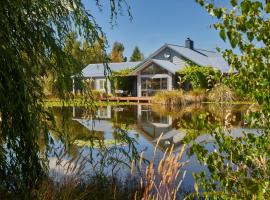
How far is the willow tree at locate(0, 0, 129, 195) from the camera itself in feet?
12.3

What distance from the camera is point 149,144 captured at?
11.4 m

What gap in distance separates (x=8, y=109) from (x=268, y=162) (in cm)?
227

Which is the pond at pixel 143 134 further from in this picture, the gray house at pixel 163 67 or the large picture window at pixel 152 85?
the large picture window at pixel 152 85

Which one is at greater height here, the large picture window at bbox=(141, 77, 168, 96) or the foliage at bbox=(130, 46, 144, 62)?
the foliage at bbox=(130, 46, 144, 62)

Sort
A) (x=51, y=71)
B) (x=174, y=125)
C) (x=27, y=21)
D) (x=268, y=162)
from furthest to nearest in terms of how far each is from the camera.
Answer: (x=174, y=125) → (x=51, y=71) → (x=27, y=21) → (x=268, y=162)

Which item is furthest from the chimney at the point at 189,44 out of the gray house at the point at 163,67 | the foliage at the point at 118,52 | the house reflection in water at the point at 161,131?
the foliage at the point at 118,52

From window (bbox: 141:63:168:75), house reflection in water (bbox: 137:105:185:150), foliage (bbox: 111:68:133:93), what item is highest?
window (bbox: 141:63:168:75)

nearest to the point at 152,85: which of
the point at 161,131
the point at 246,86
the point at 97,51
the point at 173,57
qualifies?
the point at 173,57

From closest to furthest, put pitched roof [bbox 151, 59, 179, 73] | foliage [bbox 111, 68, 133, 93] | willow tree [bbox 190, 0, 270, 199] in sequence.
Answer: willow tree [bbox 190, 0, 270, 199]
pitched roof [bbox 151, 59, 179, 73]
foliage [bbox 111, 68, 133, 93]

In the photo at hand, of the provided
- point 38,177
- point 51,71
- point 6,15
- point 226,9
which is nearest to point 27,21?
point 6,15

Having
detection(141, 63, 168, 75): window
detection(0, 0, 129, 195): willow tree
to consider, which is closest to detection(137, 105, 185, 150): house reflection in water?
detection(0, 0, 129, 195): willow tree

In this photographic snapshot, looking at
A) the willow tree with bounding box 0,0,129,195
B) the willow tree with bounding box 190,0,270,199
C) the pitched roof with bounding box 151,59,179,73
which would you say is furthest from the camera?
the pitched roof with bounding box 151,59,179,73

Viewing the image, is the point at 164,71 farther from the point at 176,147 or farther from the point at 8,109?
the point at 8,109

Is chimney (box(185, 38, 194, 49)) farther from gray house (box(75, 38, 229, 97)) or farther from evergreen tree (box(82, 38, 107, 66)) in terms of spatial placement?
evergreen tree (box(82, 38, 107, 66))
